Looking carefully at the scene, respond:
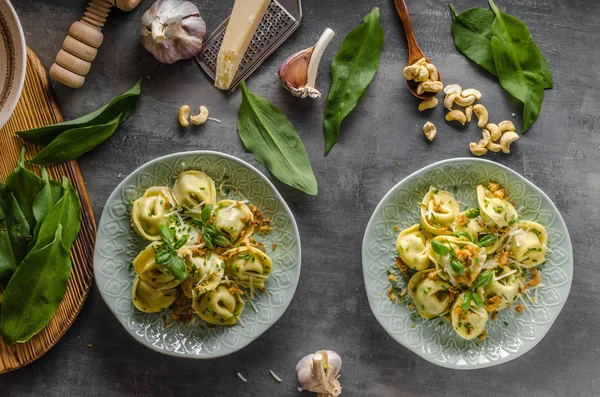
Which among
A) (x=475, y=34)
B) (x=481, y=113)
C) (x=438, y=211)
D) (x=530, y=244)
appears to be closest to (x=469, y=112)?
(x=481, y=113)

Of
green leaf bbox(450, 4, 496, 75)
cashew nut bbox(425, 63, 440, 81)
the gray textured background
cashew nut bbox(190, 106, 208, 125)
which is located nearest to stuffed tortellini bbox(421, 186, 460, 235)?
the gray textured background

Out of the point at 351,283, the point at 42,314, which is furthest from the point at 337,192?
the point at 42,314

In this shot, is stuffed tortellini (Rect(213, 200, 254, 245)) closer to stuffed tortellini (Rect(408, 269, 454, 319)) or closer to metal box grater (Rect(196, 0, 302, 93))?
metal box grater (Rect(196, 0, 302, 93))

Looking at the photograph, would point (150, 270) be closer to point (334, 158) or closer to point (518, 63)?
point (334, 158)

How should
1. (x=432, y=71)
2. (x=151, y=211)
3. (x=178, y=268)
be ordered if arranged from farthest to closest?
(x=432, y=71) → (x=151, y=211) → (x=178, y=268)

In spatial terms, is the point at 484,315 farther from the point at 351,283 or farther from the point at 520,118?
the point at 520,118

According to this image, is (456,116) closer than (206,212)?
No

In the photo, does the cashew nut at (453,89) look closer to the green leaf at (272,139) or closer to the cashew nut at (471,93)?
the cashew nut at (471,93)

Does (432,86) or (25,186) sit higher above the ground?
(432,86)
